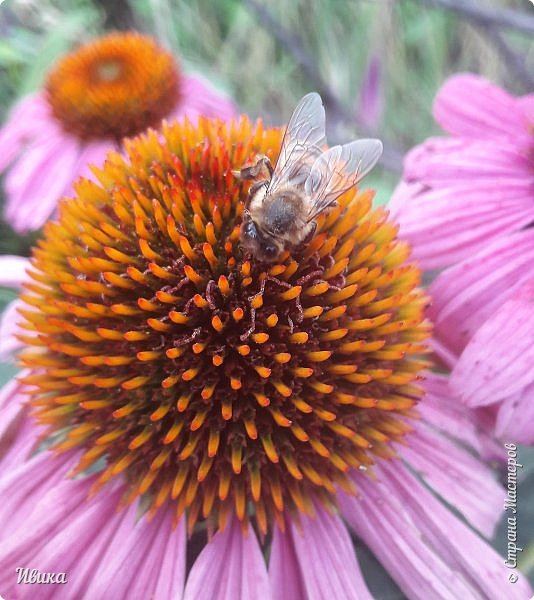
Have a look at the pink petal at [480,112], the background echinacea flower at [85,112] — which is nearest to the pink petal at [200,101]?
the background echinacea flower at [85,112]

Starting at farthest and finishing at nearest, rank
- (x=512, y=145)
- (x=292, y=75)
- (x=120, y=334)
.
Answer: (x=292, y=75) → (x=512, y=145) → (x=120, y=334)

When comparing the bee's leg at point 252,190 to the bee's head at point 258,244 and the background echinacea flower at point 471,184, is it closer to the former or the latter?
the bee's head at point 258,244

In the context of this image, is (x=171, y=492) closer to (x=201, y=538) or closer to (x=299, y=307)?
(x=201, y=538)

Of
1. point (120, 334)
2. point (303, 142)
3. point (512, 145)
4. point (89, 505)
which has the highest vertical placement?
point (512, 145)

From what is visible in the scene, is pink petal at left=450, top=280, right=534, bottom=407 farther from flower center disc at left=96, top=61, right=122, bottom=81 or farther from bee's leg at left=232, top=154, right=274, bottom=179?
flower center disc at left=96, top=61, right=122, bottom=81

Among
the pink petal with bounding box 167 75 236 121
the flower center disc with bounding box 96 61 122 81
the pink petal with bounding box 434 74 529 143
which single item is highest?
the pink petal with bounding box 434 74 529 143

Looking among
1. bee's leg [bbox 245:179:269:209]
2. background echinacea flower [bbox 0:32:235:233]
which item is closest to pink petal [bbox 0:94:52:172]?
background echinacea flower [bbox 0:32:235:233]

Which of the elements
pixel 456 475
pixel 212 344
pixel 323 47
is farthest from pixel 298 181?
pixel 323 47

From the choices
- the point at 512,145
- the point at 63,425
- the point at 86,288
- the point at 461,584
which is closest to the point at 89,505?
the point at 63,425
